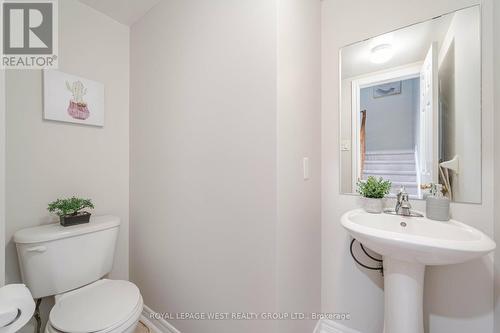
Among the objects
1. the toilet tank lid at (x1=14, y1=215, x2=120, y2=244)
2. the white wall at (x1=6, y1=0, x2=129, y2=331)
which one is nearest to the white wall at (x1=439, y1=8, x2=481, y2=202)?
the toilet tank lid at (x1=14, y1=215, x2=120, y2=244)

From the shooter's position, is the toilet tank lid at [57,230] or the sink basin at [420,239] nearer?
the sink basin at [420,239]

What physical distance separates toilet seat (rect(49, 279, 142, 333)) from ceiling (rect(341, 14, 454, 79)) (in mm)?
1766

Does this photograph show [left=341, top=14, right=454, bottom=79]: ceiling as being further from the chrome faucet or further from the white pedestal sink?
the white pedestal sink

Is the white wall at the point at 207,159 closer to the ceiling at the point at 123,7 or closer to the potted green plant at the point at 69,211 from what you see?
the ceiling at the point at 123,7

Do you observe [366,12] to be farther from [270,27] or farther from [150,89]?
[150,89]

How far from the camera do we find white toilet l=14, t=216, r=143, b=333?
938 mm

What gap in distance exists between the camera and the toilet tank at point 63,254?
3.48 ft

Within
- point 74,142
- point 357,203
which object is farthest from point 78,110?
point 357,203

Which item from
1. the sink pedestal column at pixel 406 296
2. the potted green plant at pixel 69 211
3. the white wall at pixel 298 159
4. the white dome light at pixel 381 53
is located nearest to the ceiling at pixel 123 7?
the white wall at pixel 298 159

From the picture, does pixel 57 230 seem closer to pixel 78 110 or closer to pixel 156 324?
pixel 78 110

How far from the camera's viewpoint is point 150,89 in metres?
1.49

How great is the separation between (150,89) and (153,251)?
1161 mm

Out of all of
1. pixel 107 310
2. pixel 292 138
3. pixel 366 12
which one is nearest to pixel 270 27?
pixel 292 138

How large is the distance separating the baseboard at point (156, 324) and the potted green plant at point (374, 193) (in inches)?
54.1
